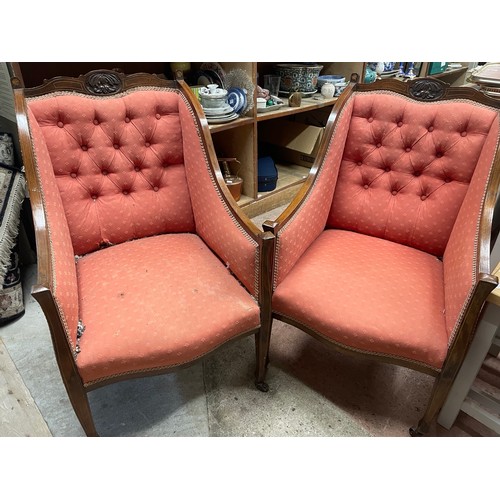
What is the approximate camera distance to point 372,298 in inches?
42.7

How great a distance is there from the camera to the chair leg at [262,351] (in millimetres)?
1171

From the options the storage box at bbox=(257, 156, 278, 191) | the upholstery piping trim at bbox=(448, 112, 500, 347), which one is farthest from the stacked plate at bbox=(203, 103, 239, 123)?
the upholstery piping trim at bbox=(448, 112, 500, 347)

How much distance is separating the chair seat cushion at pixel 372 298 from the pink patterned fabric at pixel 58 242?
566 mm

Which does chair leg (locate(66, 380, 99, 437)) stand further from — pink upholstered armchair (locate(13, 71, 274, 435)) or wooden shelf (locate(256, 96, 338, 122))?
wooden shelf (locate(256, 96, 338, 122))

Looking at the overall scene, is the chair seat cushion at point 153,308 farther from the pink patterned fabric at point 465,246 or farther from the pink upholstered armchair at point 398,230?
the pink patterned fabric at point 465,246

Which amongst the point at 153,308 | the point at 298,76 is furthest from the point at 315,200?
the point at 298,76

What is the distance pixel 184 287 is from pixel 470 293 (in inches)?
29.8

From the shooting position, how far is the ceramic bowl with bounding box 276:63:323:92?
238 cm

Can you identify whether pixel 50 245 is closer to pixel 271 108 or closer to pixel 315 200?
pixel 315 200

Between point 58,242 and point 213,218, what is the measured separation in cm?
46

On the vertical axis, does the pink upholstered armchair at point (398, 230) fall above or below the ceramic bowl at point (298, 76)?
below

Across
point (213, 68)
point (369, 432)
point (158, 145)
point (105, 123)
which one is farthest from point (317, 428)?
point (213, 68)

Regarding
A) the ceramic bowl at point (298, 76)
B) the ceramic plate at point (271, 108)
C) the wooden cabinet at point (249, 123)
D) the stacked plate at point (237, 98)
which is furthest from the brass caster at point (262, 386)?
the ceramic bowl at point (298, 76)

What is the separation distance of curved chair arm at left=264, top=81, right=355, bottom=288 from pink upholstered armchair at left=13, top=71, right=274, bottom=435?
0.37 ft
